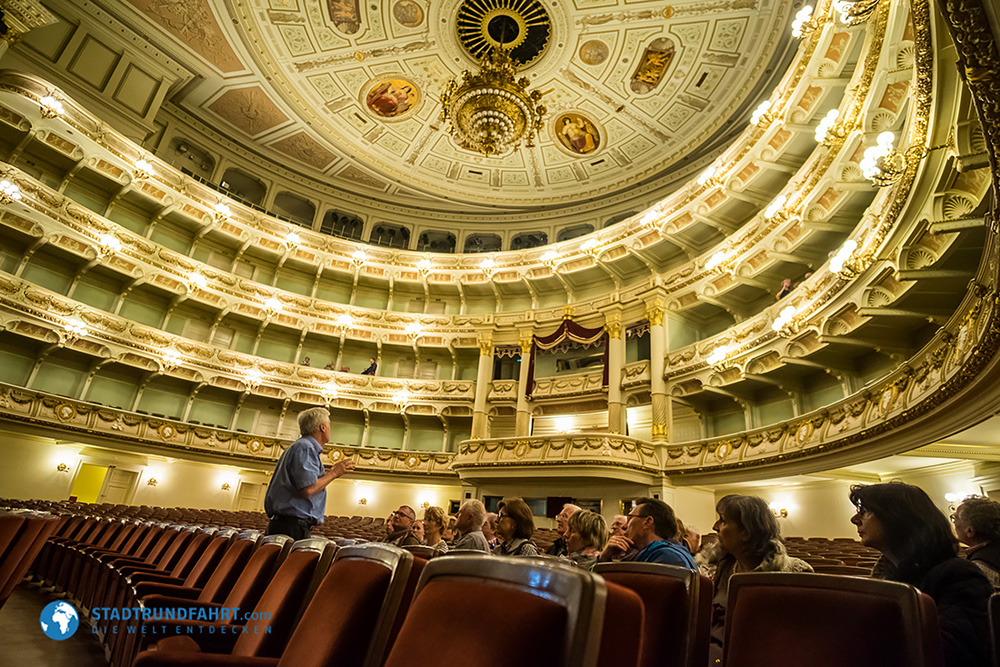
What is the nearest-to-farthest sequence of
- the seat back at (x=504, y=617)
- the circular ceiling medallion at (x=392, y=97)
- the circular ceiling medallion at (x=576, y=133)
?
the seat back at (x=504, y=617) → the circular ceiling medallion at (x=392, y=97) → the circular ceiling medallion at (x=576, y=133)

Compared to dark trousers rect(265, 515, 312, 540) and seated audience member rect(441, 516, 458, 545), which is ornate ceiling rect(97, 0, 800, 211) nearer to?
seated audience member rect(441, 516, 458, 545)

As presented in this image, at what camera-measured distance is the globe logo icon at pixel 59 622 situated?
2762 mm

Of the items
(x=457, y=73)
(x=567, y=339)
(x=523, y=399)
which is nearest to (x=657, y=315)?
(x=567, y=339)

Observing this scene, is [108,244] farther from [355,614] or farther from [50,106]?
[355,614]

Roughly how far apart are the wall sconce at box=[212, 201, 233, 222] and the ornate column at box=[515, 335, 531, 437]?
10.7 m

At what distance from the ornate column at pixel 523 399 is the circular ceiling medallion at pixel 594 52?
29.1 feet

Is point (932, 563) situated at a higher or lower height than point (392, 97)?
lower

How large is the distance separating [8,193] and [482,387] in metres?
13.5

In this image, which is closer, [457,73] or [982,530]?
[982,530]

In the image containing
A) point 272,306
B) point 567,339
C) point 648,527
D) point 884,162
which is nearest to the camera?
point 648,527

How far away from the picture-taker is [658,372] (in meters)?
13.9

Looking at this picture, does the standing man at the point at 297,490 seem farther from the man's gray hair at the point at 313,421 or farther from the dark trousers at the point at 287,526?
the man's gray hair at the point at 313,421

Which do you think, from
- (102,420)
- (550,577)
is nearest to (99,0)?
(102,420)

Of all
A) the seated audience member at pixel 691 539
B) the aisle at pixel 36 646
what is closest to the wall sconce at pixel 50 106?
the aisle at pixel 36 646
